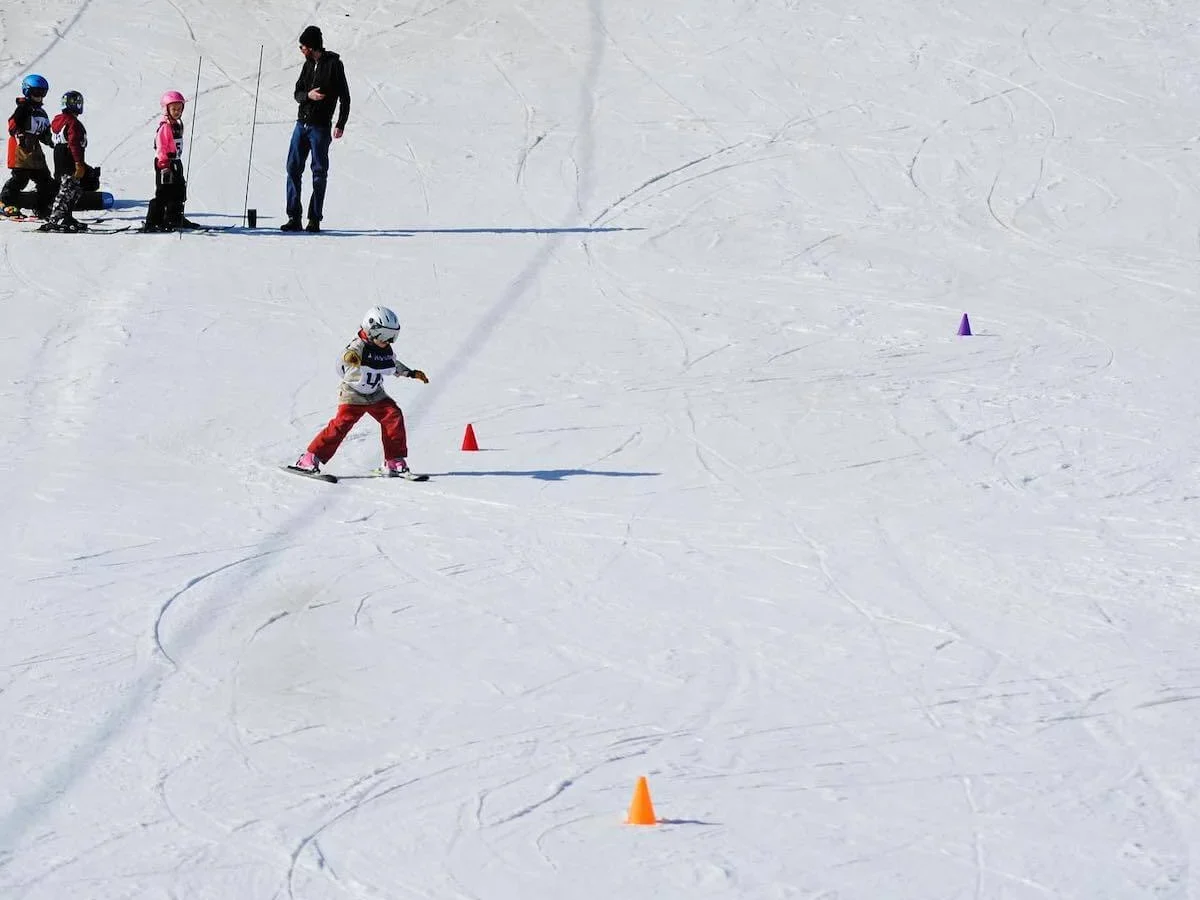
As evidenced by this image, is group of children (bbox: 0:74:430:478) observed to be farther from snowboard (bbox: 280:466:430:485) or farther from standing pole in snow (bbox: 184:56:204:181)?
snowboard (bbox: 280:466:430:485)

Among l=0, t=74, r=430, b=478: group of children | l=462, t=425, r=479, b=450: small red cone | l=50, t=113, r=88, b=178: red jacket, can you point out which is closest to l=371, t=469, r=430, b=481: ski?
l=462, t=425, r=479, b=450: small red cone

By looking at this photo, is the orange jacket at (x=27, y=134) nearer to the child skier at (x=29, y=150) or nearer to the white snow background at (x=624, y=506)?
the child skier at (x=29, y=150)

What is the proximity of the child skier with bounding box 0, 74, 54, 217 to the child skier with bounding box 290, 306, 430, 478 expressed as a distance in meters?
6.84

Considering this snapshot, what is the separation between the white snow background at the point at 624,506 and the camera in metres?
5.64

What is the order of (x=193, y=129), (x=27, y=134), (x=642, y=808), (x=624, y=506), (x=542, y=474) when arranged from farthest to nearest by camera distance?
(x=193, y=129), (x=27, y=134), (x=542, y=474), (x=624, y=506), (x=642, y=808)

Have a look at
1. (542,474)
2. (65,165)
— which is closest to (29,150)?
(65,165)

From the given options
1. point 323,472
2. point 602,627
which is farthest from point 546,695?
point 323,472

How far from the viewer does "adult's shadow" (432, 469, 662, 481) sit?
9.67 metres

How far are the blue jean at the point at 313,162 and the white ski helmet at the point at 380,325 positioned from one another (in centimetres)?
615

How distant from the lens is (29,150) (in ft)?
49.8

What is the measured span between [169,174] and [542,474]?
21.5 ft

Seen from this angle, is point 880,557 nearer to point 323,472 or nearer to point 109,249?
point 323,472

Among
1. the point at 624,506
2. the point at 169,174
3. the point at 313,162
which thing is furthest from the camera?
the point at 313,162

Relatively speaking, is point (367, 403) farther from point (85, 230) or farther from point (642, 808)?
point (85, 230)
